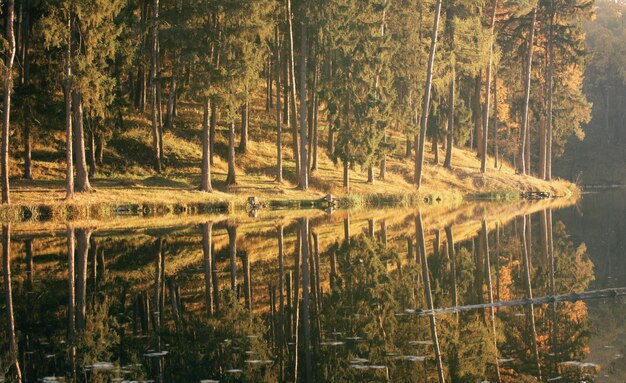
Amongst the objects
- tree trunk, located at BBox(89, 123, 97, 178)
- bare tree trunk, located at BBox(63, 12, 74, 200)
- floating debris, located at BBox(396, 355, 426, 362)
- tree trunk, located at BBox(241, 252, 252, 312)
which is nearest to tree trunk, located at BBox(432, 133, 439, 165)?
tree trunk, located at BBox(89, 123, 97, 178)

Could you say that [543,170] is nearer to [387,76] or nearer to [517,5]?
[517,5]

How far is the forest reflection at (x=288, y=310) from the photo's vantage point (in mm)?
10539

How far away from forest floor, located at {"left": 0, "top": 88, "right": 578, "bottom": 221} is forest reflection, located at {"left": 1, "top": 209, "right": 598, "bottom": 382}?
10861 millimetres

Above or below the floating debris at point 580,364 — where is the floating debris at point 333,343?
below

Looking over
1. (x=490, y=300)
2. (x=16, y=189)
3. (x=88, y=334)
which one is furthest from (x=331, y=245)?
(x=16, y=189)

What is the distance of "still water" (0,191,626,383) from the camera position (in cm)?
1056

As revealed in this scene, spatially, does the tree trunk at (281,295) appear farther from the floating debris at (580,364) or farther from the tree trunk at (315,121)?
the tree trunk at (315,121)

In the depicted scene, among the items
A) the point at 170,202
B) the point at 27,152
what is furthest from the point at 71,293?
the point at 27,152

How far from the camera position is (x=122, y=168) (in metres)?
43.8

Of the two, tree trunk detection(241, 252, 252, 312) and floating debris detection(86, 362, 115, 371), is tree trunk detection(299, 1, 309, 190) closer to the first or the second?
tree trunk detection(241, 252, 252, 312)

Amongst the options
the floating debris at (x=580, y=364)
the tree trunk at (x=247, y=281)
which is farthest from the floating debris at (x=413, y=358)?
the tree trunk at (x=247, y=281)

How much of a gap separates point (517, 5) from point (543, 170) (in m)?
15.1

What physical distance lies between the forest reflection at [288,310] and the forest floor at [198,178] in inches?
428

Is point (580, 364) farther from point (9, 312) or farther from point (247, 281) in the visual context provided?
point (9, 312)
